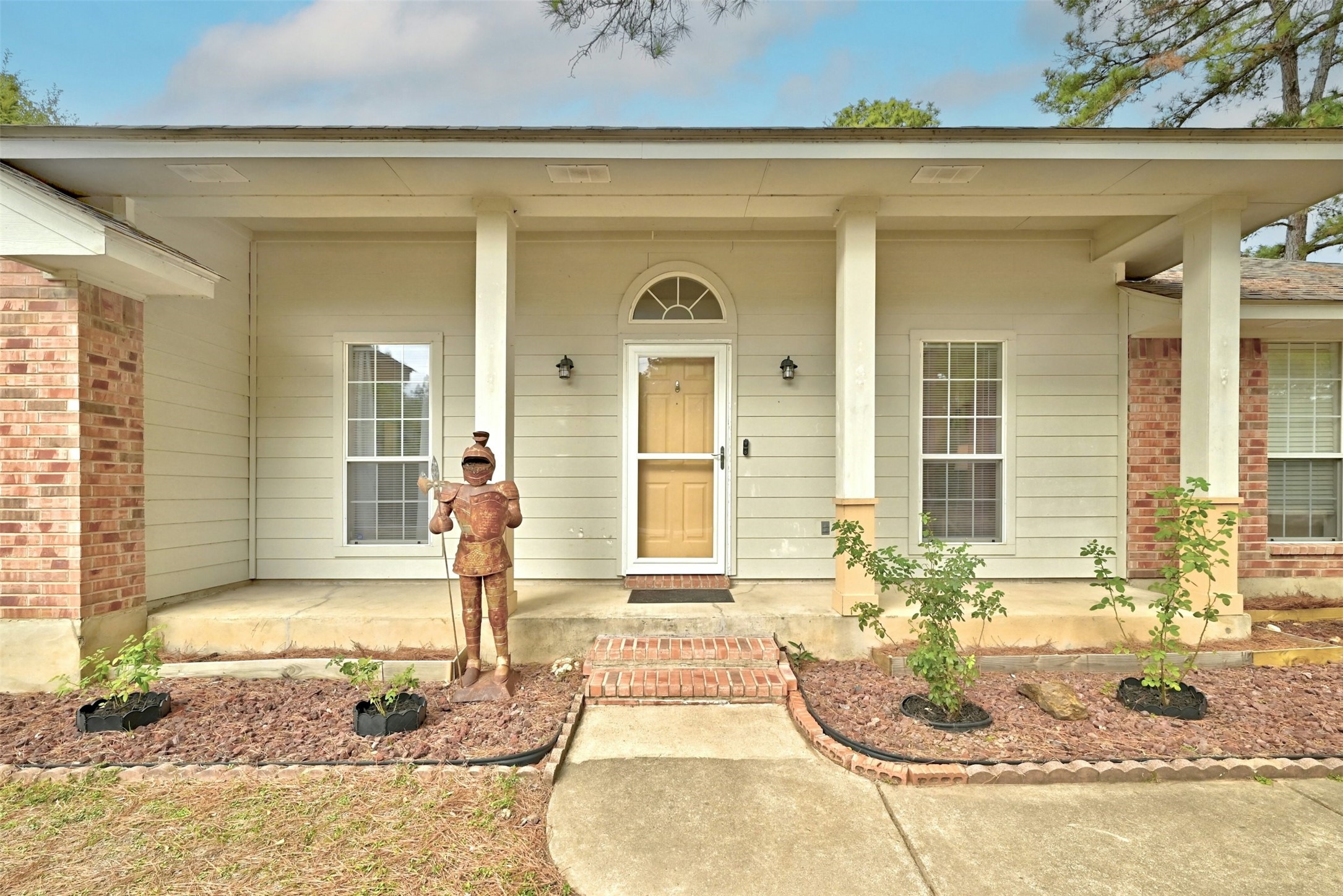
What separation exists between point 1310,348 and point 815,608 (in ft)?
15.7

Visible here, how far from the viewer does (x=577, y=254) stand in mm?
5156

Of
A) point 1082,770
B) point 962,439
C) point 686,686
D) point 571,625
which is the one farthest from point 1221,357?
point 571,625

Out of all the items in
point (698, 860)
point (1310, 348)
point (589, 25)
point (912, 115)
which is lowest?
point (698, 860)

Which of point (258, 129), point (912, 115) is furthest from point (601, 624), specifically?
point (912, 115)

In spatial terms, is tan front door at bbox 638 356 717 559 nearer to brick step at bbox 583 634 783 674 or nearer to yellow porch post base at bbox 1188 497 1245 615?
brick step at bbox 583 634 783 674

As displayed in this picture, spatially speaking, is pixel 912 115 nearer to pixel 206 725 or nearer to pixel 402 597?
pixel 402 597

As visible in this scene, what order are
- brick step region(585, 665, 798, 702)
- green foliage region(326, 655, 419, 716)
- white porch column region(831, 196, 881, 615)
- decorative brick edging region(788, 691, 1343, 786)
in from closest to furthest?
decorative brick edging region(788, 691, 1343, 786) < green foliage region(326, 655, 419, 716) < brick step region(585, 665, 798, 702) < white porch column region(831, 196, 881, 615)

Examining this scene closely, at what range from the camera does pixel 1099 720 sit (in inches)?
121

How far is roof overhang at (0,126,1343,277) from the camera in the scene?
A: 3.54m

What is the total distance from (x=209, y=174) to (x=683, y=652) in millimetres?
4073

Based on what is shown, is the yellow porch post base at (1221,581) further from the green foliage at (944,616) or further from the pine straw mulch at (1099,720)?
the green foliage at (944,616)

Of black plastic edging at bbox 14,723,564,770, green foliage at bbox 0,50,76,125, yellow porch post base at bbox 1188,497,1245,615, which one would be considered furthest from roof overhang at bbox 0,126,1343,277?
green foliage at bbox 0,50,76,125

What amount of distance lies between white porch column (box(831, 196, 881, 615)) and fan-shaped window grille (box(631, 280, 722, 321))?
4.41 feet

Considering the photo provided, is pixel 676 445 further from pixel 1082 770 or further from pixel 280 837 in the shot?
pixel 280 837
